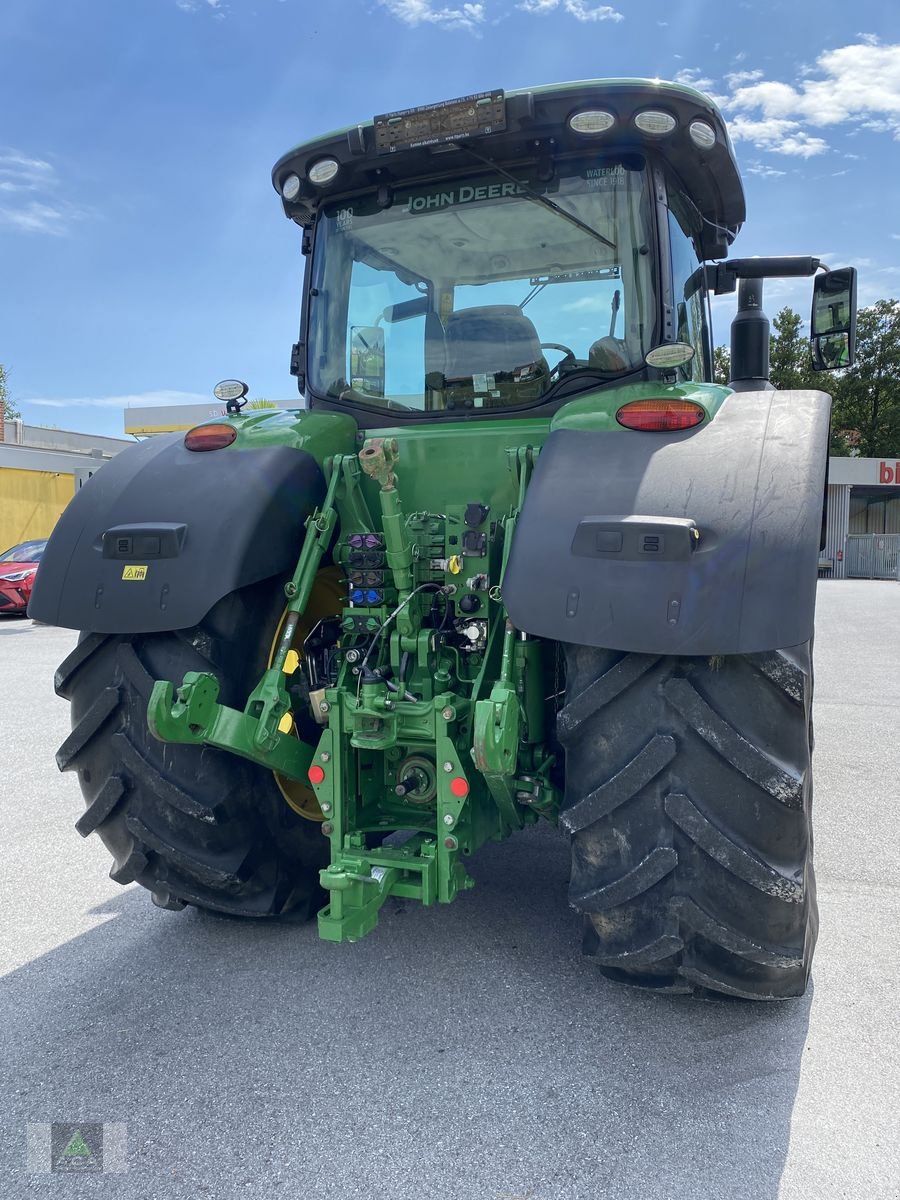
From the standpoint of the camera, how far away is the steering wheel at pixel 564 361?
126 inches

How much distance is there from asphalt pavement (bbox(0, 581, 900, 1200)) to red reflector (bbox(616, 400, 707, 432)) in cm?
175

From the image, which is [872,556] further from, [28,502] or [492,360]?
[492,360]

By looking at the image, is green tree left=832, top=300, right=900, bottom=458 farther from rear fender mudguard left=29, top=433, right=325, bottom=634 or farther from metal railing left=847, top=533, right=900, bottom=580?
rear fender mudguard left=29, top=433, right=325, bottom=634

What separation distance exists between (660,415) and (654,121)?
102 cm

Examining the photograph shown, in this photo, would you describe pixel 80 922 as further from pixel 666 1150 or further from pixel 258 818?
pixel 666 1150

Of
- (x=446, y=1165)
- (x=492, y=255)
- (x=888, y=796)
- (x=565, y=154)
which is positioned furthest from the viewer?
(x=888, y=796)

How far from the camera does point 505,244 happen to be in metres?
3.30

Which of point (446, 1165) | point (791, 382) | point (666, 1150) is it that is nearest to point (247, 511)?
point (446, 1165)

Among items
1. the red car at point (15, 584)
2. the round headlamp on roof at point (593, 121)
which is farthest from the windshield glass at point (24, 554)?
the round headlamp on roof at point (593, 121)

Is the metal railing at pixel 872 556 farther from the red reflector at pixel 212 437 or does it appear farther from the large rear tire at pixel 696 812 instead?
the large rear tire at pixel 696 812

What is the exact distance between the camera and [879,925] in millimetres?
3350

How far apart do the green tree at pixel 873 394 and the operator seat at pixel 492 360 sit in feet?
131

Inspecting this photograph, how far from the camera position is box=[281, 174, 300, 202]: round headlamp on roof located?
11.5 feet

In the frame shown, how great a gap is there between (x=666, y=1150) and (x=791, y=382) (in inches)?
1598
